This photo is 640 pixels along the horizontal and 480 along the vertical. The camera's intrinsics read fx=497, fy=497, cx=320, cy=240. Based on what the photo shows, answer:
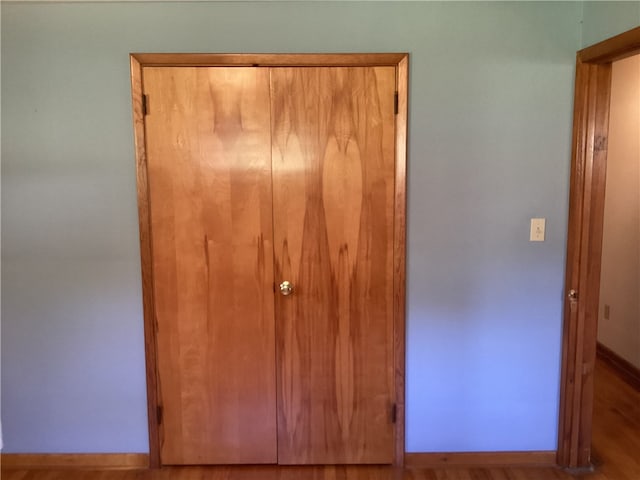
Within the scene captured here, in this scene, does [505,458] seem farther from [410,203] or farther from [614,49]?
[614,49]

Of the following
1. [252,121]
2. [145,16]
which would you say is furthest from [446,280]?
[145,16]

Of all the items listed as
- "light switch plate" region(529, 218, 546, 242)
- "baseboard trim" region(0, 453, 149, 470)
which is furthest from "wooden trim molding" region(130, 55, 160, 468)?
"light switch plate" region(529, 218, 546, 242)

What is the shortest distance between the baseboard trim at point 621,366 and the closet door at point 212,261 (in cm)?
247

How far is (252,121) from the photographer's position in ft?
7.23

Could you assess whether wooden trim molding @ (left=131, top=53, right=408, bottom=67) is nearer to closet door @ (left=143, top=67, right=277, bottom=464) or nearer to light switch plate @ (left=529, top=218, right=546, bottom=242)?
closet door @ (left=143, top=67, right=277, bottom=464)

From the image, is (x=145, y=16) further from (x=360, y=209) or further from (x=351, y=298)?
(x=351, y=298)

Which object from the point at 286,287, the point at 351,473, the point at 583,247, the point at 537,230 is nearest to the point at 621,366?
the point at 583,247

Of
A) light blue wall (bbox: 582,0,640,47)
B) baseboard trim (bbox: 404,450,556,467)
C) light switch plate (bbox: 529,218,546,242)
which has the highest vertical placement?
light blue wall (bbox: 582,0,640,47)

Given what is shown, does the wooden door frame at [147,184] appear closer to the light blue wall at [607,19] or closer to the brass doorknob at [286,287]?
the brass doorknob at [286,287]

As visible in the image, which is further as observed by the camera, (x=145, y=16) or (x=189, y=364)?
(x=189, y=364)

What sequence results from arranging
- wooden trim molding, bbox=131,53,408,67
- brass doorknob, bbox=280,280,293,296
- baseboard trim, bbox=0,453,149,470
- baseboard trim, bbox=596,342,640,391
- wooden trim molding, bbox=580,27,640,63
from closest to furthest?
wooden trim molding, bbox=580,27,640,63, wooden trim molding, bbox=131,53,408,67, brass doorknob, bbox=280,280,293,296, baseboard trim, bbox=0,453,149,470, baseboard trim, bbox=596,342,640,391

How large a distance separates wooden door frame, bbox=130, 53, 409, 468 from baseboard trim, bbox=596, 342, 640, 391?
1900 mm

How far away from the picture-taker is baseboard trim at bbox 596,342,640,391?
10.8 ft

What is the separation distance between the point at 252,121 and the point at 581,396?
2013 mm
